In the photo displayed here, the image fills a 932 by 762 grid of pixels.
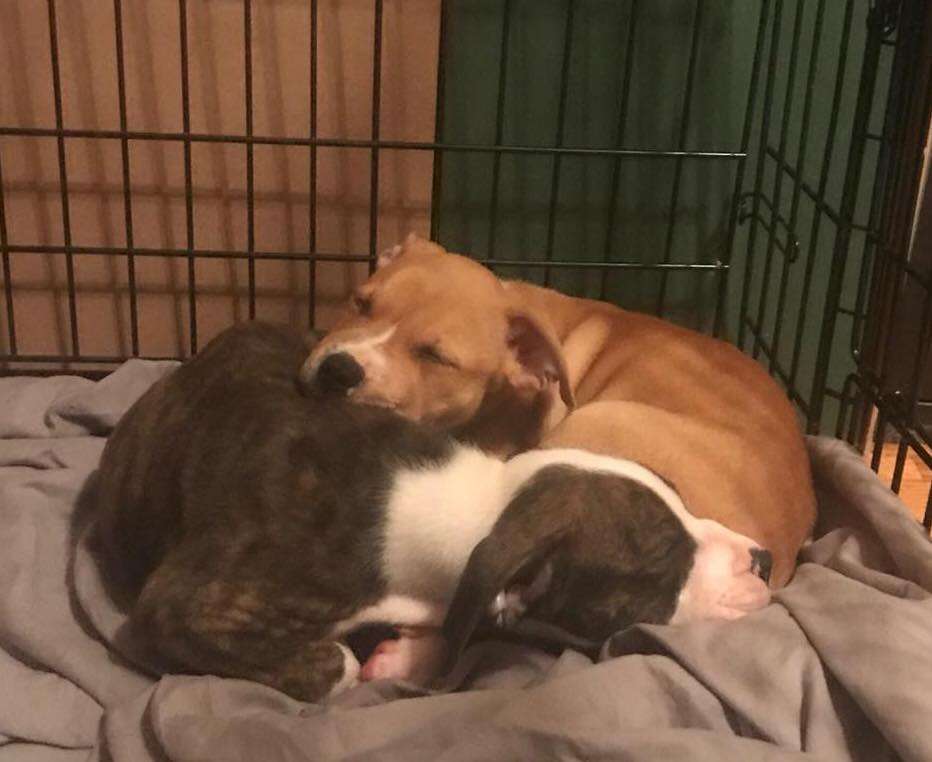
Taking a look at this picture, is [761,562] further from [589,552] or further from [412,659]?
[412,659]

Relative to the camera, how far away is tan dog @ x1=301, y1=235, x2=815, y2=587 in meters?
1.70

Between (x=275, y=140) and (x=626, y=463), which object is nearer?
(x=626, y=463)

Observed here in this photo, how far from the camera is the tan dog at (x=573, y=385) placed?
1.70m

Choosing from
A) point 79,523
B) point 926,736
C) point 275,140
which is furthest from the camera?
point 275,140

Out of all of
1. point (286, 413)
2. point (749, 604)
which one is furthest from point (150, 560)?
point (749, 604)

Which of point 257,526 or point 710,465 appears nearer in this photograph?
point 257,526

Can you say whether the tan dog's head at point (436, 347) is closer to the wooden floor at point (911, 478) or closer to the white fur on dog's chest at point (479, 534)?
the white fur on dog's chest at point (479, 534)

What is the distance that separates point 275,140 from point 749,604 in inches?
49.0

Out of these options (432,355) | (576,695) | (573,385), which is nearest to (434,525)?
(576,695)

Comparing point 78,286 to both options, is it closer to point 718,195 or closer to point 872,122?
point 718,195

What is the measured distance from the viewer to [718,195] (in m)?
2.44

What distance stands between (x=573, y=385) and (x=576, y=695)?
0.78 m

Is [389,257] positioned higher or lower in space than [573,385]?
higher

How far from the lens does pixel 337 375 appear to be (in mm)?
1699
